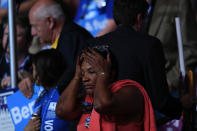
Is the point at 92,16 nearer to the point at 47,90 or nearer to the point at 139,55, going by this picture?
the point at 47,90

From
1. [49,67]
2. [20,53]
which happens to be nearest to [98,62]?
[49,67]

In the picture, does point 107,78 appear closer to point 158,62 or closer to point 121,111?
point 121,111

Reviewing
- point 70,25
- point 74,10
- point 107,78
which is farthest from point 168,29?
point 107,78

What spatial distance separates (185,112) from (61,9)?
167 centimetres

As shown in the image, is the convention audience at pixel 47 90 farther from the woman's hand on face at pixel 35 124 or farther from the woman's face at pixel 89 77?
the woman's face at pixel 89 77

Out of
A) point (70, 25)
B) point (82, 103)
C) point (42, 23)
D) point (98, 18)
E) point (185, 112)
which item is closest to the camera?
point (82, 103)

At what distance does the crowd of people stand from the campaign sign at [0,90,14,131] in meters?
0.23

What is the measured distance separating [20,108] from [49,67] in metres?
0.64

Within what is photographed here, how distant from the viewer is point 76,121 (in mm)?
2979

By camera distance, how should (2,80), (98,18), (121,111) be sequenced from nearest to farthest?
(121,111), (2,80), (98,18)

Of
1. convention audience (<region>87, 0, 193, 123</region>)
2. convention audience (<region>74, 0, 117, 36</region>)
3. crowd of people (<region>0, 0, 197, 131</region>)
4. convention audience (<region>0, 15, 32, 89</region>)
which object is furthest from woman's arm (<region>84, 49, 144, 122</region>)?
convention audience (<region>74, 0, 117, 36</region>)

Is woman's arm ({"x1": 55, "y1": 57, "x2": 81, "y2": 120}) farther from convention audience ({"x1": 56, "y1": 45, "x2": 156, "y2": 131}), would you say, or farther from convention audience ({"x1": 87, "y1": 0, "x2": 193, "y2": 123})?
convention audience ({"x1": 87, "y1": 0, "x2": 193, "y2": 123})

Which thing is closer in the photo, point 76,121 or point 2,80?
point 76,121

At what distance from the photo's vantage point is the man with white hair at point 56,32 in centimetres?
376
